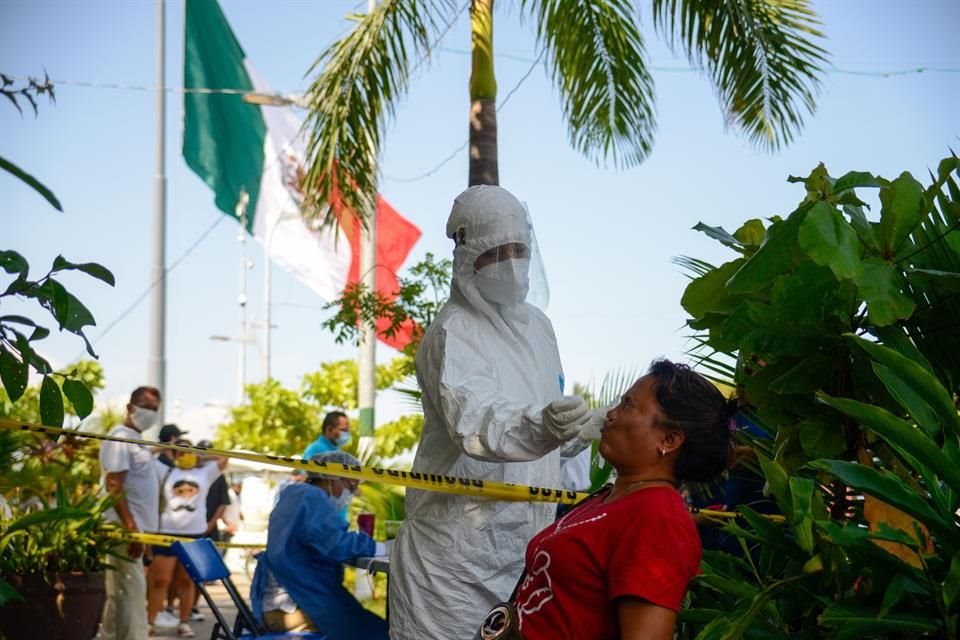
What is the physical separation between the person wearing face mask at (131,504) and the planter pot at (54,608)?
1.17 meters

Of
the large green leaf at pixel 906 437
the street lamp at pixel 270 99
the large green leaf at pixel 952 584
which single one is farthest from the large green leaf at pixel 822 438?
the street lamp at pixel 270 99

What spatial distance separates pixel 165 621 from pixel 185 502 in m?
1.06

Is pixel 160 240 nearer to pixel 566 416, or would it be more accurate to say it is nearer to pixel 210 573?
pixel 210 573

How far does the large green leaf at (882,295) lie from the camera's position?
230 cm

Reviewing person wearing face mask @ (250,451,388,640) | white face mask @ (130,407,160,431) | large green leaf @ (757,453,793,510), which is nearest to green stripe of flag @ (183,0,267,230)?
white face mask @ (130,407,160,431)

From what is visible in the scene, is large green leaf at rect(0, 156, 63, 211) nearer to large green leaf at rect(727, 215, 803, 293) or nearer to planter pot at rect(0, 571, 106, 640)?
large green leaf at rect(727, 215, 803, 293)

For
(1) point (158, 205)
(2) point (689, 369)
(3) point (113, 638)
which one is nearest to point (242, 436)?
(1) point (158, 205)

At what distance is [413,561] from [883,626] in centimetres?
173

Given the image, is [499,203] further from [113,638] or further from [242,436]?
[242,436]

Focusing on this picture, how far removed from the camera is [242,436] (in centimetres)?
1808

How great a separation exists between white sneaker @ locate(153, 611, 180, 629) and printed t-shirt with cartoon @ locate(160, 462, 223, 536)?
91 cm

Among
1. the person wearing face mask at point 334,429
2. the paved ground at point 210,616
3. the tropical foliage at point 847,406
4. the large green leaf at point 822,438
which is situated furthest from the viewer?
the paved ground at point 210,616

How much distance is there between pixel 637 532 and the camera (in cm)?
214

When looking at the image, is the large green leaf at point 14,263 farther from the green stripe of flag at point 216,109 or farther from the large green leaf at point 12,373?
the green stripe of flag at point 216,109
